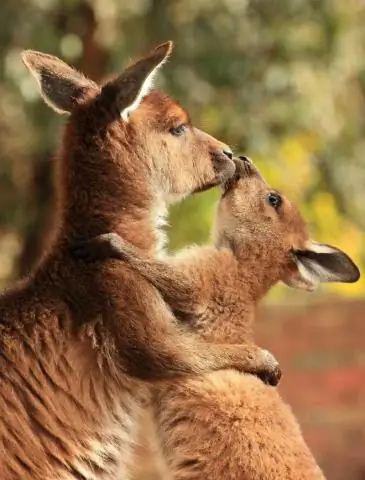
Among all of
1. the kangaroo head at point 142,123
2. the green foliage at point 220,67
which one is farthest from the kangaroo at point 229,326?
the green foliage at point 220,67

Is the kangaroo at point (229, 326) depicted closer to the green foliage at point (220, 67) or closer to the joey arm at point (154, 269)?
the joey arm at point (154, 269)

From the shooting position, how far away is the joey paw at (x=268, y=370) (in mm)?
3311

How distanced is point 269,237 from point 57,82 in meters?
0.82

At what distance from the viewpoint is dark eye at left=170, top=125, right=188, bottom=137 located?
11.5ft

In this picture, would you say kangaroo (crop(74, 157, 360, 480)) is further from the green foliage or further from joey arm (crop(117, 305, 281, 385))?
the green foliage

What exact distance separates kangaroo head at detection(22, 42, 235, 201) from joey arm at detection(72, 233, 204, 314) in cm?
23

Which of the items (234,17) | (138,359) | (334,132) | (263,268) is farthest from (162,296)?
(334,132)

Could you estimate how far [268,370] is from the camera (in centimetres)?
332

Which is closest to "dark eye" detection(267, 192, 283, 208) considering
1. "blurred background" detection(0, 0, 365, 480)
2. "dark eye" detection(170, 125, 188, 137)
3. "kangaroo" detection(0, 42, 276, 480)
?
"dark eye" detection(170, 125, 188, 137)

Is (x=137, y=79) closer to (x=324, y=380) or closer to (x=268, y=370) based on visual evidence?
(x=268, y=370)

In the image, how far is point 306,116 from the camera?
23.6 ft

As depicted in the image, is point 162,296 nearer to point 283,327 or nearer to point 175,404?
point 175,404

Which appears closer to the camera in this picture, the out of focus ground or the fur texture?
the fur texture

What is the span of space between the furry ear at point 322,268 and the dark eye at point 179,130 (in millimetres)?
545
